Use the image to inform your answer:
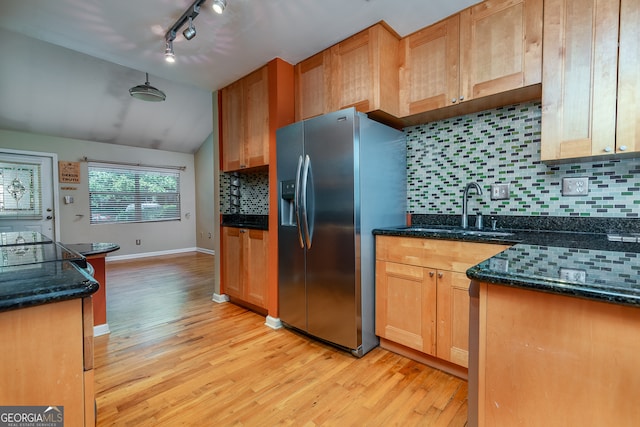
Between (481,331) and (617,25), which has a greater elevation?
(617,25)

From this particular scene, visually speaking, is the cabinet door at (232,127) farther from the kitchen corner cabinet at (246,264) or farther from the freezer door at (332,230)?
the freezer door at (332,230)

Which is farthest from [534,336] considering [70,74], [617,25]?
[70,74]

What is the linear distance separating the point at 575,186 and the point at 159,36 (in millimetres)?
3138

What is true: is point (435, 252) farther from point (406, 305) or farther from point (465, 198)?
point (465, 198)

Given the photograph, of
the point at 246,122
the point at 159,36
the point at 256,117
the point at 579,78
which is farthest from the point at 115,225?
the point at 579,78

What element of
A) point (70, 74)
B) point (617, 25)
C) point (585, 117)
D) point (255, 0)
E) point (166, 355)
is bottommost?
point (166, 355)

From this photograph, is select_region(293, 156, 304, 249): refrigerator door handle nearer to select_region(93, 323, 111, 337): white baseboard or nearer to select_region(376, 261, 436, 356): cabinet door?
select_region(376, 261, 436, 356): cabinet door

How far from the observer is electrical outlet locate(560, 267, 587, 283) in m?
0.68

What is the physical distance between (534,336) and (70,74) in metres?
5.80

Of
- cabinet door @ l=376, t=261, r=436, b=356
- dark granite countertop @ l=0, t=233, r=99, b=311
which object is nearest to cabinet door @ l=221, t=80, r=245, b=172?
cabinet door @ l=376, t=261, r=436, b=356

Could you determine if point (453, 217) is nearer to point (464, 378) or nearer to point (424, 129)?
point (424, 129)

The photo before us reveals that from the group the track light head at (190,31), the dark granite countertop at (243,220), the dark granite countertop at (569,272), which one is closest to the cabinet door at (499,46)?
the dark granite countertop at (569,272)

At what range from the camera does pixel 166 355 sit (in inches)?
82.4

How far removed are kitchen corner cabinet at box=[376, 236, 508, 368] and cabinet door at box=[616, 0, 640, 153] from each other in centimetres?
79
